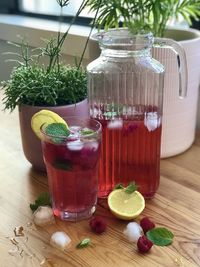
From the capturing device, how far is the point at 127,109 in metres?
0.77

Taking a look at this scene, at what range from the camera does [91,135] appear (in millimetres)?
680

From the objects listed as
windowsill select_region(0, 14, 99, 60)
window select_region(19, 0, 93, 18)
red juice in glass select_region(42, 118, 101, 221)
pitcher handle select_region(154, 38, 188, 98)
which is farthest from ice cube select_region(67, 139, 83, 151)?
window select_region(19, 0, 93, 18)

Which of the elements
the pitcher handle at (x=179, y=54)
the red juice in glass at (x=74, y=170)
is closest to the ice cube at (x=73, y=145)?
the red juice in glass at (x=74, y=170)

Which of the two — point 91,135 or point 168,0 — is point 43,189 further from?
point 168,0

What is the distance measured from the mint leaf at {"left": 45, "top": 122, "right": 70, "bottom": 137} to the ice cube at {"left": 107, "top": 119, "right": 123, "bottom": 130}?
0.09m

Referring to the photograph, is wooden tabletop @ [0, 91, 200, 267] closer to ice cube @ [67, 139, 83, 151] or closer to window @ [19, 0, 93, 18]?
ice cube @ [67, 139, 83, 151]

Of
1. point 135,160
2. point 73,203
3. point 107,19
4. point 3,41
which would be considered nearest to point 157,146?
point 135,160

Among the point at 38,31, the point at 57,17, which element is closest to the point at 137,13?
the point at 38,31

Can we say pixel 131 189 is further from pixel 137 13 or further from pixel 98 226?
pixel 137 13

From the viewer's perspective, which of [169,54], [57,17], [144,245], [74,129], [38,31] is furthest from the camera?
[57,17]

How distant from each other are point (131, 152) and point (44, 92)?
19 cm

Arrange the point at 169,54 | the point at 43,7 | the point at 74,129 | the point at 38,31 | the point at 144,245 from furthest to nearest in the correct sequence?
the point at 43,7 → the point at 38,31 → the point at 169,54 → the point at 74,129 → the point at 144,245

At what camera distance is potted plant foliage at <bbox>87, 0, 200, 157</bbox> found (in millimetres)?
875

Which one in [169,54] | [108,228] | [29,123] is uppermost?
[169,54]
